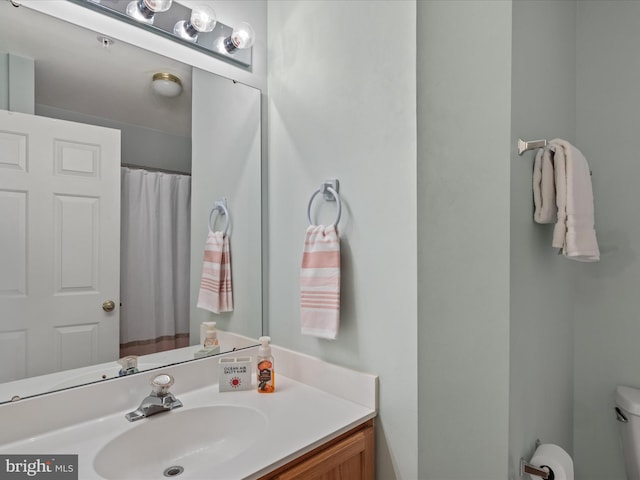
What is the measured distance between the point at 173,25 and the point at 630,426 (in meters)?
2.15

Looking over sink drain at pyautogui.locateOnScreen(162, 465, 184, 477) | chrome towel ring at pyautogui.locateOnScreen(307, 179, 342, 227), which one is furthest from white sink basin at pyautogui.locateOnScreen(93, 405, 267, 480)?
chrome towel ring at pyautogui.locateOnScreen(307, 179, 342, 227)

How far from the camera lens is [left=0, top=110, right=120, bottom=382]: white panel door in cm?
98

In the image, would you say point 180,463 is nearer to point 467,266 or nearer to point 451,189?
point 467,266

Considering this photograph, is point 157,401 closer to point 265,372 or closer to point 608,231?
point 265,372

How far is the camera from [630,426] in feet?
4.59

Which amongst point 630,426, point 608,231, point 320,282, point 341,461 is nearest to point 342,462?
point 341,461

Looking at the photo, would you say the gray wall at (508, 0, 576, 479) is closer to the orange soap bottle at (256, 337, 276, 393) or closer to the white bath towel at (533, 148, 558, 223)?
the white bath towel at (533, 148, 558, 223)

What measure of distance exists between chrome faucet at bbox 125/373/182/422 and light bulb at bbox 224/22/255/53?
116 centimetres

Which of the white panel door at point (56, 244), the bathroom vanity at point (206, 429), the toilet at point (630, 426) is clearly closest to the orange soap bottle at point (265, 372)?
the bathroom vanity at point (206, 429)

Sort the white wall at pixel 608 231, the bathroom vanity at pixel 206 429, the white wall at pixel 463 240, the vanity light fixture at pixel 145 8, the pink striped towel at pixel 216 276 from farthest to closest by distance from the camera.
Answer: the white wall at pixel 608 231 < the pink striped towel at pixel 216 276 < the vanity light fixture at pixel 145 8 < the white wall at pixel 463 240 < the bathroom vanity at pixel 206 429

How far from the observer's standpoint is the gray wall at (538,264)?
3.55 feet

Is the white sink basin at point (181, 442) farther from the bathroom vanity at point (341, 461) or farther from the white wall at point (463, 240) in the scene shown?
the white wall at point (463, 240)

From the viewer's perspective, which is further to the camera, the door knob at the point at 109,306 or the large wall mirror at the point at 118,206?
the door knob at the point at 109,306

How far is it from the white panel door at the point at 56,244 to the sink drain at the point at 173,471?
0.37m
